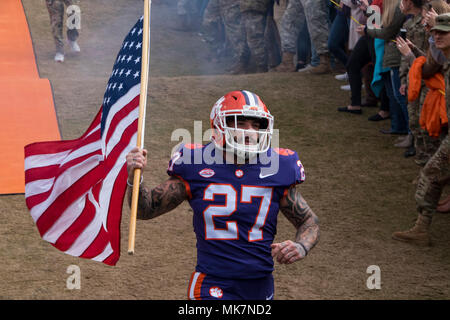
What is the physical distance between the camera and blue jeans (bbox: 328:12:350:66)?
1061 cm

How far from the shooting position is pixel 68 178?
4.59 metres

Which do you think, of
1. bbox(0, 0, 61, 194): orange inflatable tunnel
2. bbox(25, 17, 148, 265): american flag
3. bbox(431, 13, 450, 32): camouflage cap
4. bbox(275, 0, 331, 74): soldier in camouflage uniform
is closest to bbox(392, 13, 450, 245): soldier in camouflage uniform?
bbox(431, 13, 450, 32): camouflage cap

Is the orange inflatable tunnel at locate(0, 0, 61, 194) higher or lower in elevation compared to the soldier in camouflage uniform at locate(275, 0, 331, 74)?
lower

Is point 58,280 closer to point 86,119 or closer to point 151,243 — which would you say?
point 151,243

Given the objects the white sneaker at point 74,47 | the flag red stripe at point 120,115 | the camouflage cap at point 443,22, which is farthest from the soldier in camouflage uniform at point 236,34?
the flag red stripe at point 120,115

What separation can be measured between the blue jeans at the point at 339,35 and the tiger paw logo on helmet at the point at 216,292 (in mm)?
7519

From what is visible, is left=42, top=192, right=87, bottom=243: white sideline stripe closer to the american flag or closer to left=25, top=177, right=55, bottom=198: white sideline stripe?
the american flag

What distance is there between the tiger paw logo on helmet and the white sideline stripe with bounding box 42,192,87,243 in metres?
1.11

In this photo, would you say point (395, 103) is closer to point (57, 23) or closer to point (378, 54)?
point (378, 54)

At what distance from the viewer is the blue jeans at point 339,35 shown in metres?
10.6

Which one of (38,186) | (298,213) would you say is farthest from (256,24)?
(298,213)

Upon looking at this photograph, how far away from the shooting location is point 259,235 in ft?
12.8

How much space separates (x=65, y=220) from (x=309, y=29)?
7572mm

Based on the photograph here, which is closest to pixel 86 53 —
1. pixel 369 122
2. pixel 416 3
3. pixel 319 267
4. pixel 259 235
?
pixel 369 122
